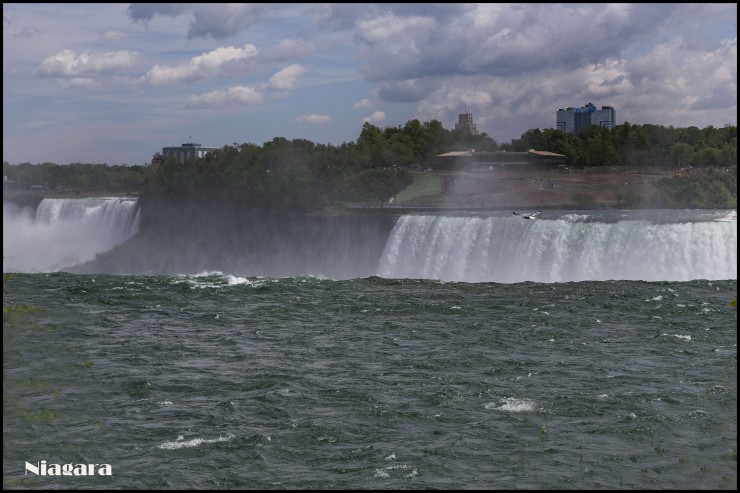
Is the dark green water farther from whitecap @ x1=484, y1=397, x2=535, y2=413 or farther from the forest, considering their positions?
the forest

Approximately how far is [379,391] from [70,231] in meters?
55.8

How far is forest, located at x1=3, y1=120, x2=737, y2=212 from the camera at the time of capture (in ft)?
218

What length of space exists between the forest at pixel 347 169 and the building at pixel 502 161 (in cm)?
271

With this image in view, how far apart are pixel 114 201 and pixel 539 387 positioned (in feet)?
185

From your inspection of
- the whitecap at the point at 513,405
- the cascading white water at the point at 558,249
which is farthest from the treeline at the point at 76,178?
the whitecap at the point at 513,405

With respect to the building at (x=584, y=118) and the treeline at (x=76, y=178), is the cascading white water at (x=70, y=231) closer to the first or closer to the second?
the treeline at (x=76, y=178)

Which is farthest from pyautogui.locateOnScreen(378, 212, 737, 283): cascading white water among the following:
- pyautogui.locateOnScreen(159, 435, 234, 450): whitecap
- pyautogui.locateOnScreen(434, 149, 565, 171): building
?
pyautogui.locateOnScreen(434, 149, 565, 171): building

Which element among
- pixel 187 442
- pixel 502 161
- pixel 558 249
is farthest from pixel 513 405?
pixel 502 161

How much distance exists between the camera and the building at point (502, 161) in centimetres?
7750

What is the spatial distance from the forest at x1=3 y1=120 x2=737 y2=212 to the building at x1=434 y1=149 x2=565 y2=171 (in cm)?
271

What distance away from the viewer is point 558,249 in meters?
41.8

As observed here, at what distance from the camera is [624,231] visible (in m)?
40.5

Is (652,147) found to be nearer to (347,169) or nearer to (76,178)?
(347,169)

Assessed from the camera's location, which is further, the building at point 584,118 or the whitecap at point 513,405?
the building at point 584,118
